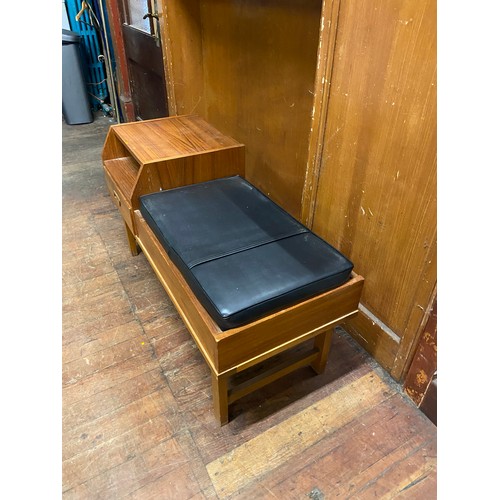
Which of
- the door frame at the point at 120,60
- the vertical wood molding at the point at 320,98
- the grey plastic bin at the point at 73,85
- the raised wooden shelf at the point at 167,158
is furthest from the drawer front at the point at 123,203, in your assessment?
the grey plastic bin at the point at 73,85

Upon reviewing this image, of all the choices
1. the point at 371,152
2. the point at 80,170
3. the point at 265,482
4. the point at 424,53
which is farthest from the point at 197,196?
the point at 80,170

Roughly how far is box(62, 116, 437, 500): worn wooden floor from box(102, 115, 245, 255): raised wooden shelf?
509mm

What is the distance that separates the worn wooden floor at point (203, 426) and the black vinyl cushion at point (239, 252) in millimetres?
478

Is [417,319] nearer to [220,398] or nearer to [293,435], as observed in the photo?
[293,435]

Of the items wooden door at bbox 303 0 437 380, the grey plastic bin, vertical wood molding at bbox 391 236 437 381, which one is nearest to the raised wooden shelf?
wooden door at bbox 303 0 437 380

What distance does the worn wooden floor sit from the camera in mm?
1118

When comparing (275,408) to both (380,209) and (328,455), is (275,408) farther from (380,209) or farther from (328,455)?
(380,209)

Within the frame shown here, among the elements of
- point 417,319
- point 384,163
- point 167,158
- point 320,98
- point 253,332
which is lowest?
point 417,319

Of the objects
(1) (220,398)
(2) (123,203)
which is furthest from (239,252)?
(2) (123,203)

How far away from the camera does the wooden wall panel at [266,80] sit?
1622 millimetres

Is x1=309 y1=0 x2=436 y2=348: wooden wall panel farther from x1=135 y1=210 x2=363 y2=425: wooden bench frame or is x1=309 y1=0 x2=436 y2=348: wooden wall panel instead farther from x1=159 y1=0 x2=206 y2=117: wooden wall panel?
x1=159 y1=0 x2=206 y2=117: wooden wall panel

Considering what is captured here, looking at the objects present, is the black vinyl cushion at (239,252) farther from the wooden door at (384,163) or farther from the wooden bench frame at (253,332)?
the wooden door at (384,163)

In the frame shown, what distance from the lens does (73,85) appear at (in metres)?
3.72

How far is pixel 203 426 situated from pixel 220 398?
0.17 metres
